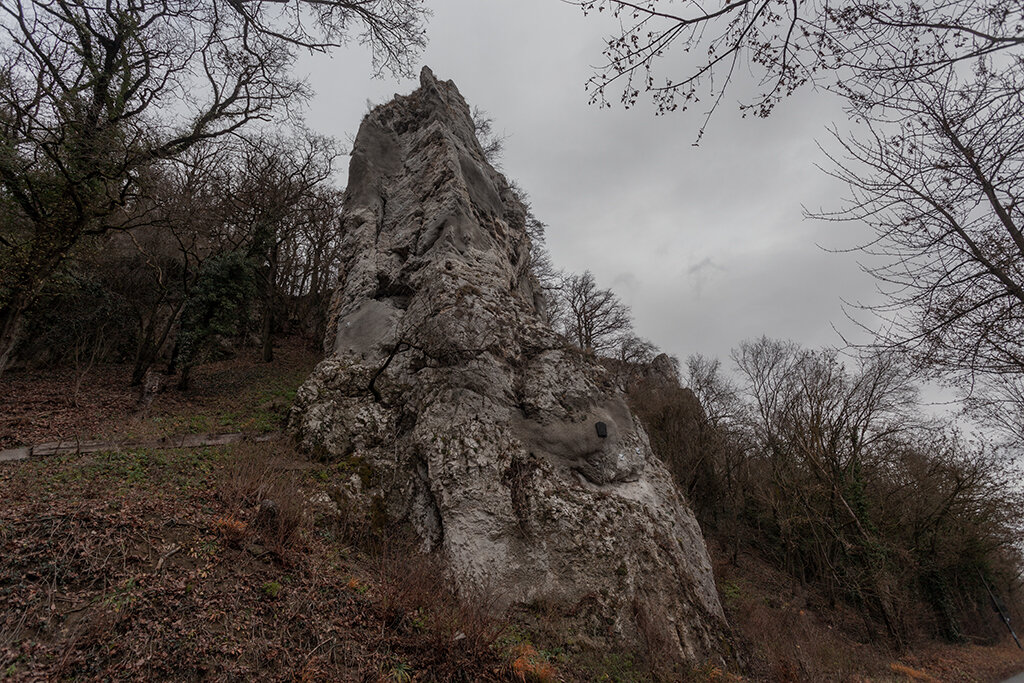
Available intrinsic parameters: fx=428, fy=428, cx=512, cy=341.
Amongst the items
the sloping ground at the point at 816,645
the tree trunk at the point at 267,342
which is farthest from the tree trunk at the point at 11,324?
the sloping ground at the point at 816,645

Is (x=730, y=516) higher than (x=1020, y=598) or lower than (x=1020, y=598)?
higher

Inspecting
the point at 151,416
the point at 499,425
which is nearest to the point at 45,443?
the point at 151,416

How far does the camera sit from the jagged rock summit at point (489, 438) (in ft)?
22.2

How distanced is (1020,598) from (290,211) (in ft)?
138

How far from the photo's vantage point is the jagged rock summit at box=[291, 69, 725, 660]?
6.76 m

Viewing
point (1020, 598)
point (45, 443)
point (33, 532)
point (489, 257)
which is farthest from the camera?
point (1020, 598)

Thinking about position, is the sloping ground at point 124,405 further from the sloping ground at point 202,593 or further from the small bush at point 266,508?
the small bush at point 266,508

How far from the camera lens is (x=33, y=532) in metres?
4.62

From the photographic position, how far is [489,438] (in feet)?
26.3

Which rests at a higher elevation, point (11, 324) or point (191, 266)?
point (191, 266)

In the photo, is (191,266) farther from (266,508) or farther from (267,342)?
(266,508)

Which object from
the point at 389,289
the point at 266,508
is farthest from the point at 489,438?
the point at 389,289

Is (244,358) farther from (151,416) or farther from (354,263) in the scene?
(354,263)

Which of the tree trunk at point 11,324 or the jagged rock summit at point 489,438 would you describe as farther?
the tree trunk at point 11,324
